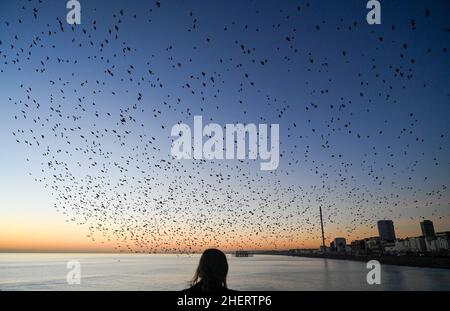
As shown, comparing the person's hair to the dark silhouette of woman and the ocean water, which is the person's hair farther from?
the ocean water

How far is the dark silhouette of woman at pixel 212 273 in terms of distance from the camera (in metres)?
3.33

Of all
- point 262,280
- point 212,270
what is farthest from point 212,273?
point 262,280

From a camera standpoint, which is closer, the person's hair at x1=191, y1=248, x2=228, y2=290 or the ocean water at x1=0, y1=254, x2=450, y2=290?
the person's hair at x1=191, y1=248, x2=228, y2=290

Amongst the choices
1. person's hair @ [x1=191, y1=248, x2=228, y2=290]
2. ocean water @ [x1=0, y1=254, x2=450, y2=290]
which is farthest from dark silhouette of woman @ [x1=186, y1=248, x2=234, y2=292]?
ocean water @ [x1=0, y1=254, x2=450, y2=290]

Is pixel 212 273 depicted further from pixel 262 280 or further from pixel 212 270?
pixel 262 280

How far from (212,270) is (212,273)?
29mm

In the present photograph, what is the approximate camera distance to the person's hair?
132 inches

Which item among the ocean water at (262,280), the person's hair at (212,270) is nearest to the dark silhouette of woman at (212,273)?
the person's hair at (212,270)

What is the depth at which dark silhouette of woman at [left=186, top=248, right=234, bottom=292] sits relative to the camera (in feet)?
10.9

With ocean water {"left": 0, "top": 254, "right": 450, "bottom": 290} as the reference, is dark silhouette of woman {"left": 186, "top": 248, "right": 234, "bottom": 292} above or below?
above

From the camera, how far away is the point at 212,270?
340 cm

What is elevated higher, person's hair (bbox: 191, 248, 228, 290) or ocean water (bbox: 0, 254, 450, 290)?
person's hair (bbox: 191, 248, 228, 290)

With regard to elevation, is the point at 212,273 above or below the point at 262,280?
above
